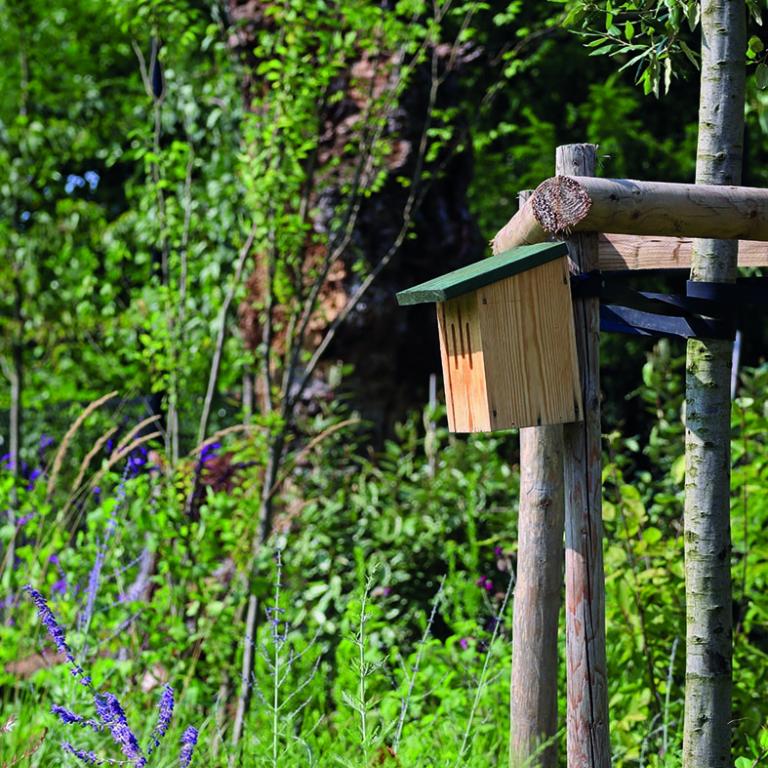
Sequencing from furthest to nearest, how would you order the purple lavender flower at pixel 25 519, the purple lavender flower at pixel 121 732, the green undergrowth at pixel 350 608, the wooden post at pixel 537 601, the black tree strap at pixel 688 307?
1. the purple lavender flower at pixel 25 519
2. the green undergrowth at pixel 350 608
3. the wooden post at pixel 537 601
4. the black tree strap at pixel 688 307
5. the purple lavender flower at pixel 121 732

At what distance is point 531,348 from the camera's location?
2.27m

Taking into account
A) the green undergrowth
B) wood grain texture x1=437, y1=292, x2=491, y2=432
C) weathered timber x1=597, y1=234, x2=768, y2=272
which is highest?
weathered timber x1=597, y1=234, x2=768, y2=272

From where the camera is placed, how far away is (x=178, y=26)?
4648 millimetres

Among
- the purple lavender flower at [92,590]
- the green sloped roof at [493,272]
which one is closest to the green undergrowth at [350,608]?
the purple lavender flower at [92,590]

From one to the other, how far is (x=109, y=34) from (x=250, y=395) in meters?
5.38

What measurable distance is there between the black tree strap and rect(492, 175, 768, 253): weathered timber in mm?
140

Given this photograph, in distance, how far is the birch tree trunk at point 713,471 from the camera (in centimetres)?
244

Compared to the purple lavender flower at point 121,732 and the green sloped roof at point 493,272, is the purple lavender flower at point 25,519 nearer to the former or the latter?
the purple lavender flower at point 121,732

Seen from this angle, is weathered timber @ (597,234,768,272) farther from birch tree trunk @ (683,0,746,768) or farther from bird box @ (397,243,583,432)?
bird box @ (397,243,583,432)

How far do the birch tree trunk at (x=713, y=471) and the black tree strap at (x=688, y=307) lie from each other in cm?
6

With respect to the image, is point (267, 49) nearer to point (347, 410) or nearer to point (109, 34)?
point (347, 410)

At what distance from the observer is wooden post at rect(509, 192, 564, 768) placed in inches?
99.3

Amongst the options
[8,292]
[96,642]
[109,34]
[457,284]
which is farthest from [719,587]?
[109,34]

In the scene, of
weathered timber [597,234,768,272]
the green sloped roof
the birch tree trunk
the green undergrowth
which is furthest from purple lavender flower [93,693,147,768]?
weathered timber [597,234,768,272]
